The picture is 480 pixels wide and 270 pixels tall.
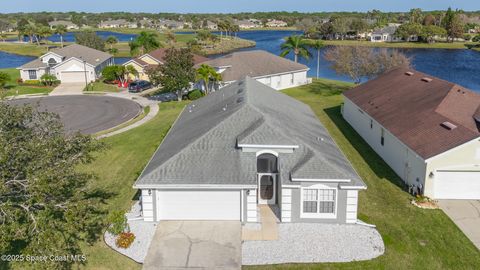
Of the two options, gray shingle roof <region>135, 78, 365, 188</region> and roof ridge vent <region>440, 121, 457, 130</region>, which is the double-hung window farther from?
roof ridge vent <region>440, 121, 457, 130</region>

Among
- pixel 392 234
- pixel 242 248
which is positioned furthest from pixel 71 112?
pixel 392 234

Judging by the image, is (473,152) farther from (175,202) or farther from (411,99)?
(175,202)

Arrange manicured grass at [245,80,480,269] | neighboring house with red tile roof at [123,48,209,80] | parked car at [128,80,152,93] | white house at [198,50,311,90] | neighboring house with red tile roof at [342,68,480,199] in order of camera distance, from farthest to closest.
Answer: neighboring house with red tile roof at [123,48,209,80] → parked car at [128,80,152,93] → white house at [198,50,311,90] → neighboring house with red tile roof at [342,68,480,199] → manicured grass at [245,80,480,269]

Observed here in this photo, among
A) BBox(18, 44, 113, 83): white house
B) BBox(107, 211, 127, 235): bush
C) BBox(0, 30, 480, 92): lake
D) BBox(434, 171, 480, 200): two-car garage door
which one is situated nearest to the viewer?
BBox(107, 211, 127, 235): bush

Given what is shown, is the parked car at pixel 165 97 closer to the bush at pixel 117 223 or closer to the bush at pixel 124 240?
the bush at pixel 117 223

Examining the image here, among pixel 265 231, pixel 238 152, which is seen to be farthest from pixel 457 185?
pixel 238 152

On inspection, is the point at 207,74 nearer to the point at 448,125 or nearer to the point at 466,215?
the point at 448,125

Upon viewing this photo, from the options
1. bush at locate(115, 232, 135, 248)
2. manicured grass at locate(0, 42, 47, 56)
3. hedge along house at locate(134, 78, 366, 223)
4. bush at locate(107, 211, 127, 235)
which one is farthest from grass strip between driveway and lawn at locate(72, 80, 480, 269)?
manicured grass at locate(0, 42, 47, 56)
